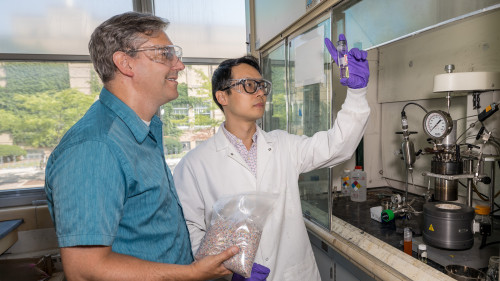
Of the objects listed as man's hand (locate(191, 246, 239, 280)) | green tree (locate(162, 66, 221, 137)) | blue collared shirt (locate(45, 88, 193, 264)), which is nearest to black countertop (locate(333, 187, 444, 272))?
man's hand (locate(191, 246, 239, 280))

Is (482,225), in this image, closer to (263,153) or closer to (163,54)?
(263,153)

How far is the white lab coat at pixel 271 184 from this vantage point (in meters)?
1.36

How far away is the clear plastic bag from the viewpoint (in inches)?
37.0

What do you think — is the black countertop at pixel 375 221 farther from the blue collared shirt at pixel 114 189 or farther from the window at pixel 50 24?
the window at pixel 50 24

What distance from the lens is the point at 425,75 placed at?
199 cm

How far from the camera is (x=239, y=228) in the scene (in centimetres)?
102

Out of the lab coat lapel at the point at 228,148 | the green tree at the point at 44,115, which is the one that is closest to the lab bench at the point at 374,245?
the lab coat lapel at the point at 228,148

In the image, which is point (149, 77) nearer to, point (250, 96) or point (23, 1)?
point (250, 96)

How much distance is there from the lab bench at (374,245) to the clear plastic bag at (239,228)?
0.57 meters

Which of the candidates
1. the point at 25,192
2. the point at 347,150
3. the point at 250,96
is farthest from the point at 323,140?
the point at 25,192

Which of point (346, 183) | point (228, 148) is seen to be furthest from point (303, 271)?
point (346, 183)

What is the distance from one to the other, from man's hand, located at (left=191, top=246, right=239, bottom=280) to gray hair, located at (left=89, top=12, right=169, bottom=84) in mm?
662

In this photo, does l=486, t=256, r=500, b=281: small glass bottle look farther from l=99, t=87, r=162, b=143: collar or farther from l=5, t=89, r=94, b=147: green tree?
l=5, t=89, r=94, b=147: green tree

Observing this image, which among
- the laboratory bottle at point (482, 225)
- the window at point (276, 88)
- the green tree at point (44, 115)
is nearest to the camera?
the laboratory bottle at point (482, 225)
